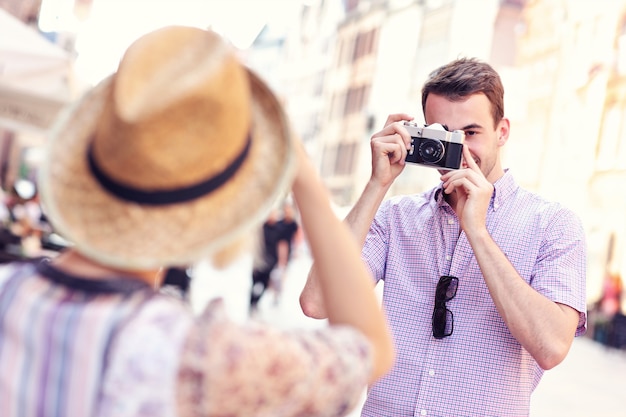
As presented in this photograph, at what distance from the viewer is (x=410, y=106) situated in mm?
30922

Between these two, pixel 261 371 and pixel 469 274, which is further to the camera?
pixel 469 274

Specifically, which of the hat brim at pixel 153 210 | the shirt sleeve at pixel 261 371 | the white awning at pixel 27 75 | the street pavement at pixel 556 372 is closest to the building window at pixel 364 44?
the street pavement at pixel 556 372

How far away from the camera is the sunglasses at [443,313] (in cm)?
208

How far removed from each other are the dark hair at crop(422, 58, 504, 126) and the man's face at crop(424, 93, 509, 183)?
16 millimetres

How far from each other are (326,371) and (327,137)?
123 feet

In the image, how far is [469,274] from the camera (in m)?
2.12

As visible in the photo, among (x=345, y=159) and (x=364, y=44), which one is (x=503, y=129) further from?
(x=364, y=44)

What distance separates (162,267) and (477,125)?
1331mm

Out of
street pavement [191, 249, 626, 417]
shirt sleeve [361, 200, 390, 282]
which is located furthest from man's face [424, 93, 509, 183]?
street pavement [191, 249, 626, 417]

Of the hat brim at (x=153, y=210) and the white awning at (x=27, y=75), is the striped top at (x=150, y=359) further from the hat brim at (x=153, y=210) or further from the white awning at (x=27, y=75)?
the white awning at (x=27, y=75)

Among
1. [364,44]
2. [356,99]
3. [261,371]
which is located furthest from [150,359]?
[364,44]

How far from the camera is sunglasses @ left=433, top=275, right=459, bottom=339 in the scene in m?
2.08

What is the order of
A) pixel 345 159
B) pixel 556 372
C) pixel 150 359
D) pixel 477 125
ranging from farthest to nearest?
pixel 345 159, pixel 556 372, pixel 477 125, pixel 150 359

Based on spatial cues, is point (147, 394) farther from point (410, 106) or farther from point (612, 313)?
point (410, 106)
